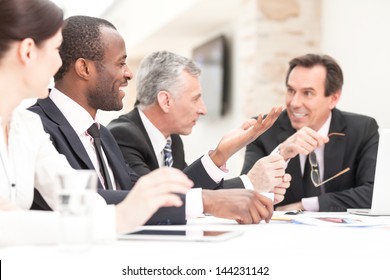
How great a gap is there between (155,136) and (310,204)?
82cm

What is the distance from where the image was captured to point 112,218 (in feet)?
4.51

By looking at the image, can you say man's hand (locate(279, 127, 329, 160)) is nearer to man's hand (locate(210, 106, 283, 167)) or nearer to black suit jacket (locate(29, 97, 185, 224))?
man's hand (locate(210, 106, 283, 167))

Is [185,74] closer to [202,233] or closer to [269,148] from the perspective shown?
[269,148]

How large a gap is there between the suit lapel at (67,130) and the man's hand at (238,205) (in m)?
0.48

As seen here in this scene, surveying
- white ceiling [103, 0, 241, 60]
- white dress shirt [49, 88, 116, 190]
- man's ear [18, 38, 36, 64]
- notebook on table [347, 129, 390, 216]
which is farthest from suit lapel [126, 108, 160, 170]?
white ceiling [103, 0, 241, 60]

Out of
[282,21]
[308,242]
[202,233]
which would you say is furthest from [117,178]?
[282,21]

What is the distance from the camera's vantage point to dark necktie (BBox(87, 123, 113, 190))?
7.75 feet

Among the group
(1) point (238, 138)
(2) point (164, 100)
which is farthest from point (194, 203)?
(2) point (164, 100)

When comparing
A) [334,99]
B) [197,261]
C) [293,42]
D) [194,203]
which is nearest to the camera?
[197,261]

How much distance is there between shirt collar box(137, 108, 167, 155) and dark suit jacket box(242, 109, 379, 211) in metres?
0.49

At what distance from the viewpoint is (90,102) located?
2482 millimetres

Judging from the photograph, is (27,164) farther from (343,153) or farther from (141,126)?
(343,153)

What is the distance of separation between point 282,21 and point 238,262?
450 cm

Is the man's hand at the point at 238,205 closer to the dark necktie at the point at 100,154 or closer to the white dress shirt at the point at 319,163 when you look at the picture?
the dark necktie at the point at 100,154
